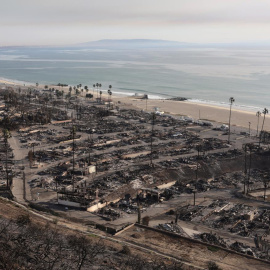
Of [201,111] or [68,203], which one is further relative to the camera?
[201,111]

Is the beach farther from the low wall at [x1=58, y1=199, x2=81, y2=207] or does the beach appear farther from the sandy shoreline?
the low wall at [x1=58, y1=199, x2=81, y2=207]

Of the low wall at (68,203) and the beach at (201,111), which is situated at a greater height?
the beach at (201,111)

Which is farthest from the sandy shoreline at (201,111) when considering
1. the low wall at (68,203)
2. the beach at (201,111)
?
the low wall at (68,203)

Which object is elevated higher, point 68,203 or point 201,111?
point 201,111

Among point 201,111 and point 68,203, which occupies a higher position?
point 201,111

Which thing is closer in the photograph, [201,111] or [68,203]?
[68,203]

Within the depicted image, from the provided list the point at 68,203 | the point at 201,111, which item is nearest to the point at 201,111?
the point at 201,111

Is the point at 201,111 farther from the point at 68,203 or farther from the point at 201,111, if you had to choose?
the point at 68,203

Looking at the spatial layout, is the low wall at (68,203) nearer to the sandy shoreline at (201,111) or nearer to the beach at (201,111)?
the sandy shoreline at (201,111)
